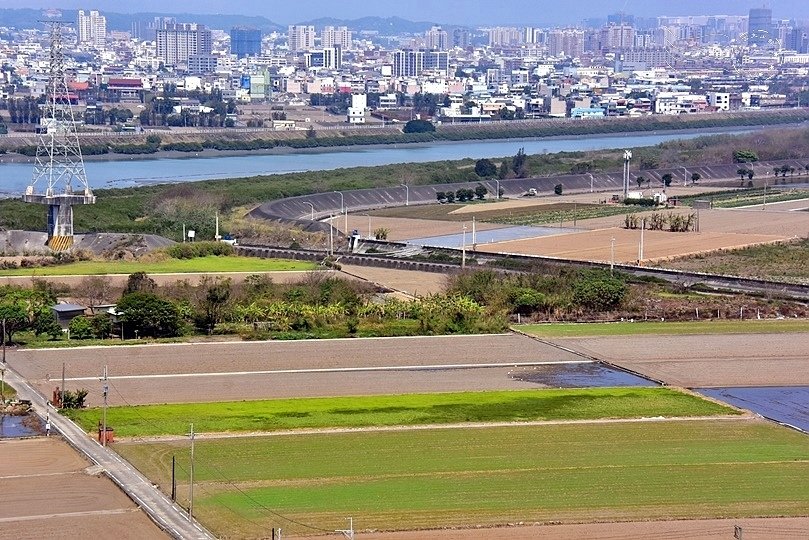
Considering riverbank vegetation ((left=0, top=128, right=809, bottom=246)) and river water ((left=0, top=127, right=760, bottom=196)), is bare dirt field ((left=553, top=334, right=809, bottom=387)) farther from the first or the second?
river water ((left=0, top=127, right=760, bottom=196))

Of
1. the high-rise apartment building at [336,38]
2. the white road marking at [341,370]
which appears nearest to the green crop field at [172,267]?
the white road marking at [341,370]

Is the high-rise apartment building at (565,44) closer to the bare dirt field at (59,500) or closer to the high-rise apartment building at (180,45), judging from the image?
the high-rise apartment building at (180,45)

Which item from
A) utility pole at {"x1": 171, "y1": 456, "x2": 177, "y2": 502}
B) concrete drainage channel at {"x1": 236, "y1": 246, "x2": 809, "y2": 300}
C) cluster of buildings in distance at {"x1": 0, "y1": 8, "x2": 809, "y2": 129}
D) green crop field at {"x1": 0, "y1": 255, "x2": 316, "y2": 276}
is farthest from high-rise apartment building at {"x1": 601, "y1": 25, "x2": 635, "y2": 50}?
utility pole at {"x1": 171, "y1": 456, "x2": 177, "y2": 502}

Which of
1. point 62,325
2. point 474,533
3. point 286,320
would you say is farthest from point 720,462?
point 62,325

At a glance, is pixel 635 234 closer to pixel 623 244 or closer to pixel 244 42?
pixel 623 244

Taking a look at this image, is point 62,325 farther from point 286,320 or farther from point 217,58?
point 217,58
